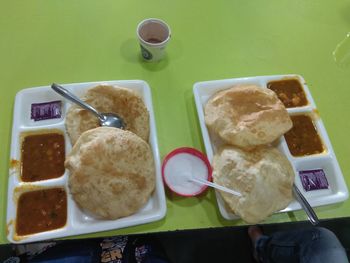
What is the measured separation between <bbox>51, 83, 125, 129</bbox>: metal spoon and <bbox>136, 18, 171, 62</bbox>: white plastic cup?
1.52 ft

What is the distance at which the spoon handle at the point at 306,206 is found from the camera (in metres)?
1.34

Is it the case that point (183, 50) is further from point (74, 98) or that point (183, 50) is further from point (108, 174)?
point (108, 174)

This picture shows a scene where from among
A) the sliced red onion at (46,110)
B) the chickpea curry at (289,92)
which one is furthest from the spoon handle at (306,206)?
the sliced red onion at (46,110)

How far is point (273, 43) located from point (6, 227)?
1.79 metres

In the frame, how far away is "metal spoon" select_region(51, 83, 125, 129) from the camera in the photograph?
1449 mm

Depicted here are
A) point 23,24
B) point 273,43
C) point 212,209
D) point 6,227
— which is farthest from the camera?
point 273,43

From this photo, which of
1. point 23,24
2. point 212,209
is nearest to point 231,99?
point 212,209

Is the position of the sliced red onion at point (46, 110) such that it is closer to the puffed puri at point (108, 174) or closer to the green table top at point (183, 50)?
the green table top at point (183, 50)

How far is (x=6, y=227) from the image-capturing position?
4.21ft

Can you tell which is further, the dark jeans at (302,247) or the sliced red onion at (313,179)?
the dark jeans at (302,247)

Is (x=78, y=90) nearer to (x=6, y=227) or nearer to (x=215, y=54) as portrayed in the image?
(x=6, y=227)

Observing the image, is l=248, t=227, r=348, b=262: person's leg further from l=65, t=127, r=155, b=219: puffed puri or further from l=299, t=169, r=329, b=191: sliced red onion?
l=65, t=127, r=155, b=219: puffed puri

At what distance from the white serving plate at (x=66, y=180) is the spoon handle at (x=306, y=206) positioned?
60cm

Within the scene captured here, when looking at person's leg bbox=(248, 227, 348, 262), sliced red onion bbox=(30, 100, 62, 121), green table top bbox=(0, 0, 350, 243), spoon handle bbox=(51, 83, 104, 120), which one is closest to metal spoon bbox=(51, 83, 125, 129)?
spoon handle bbox=(51, 83, 104, 120)
